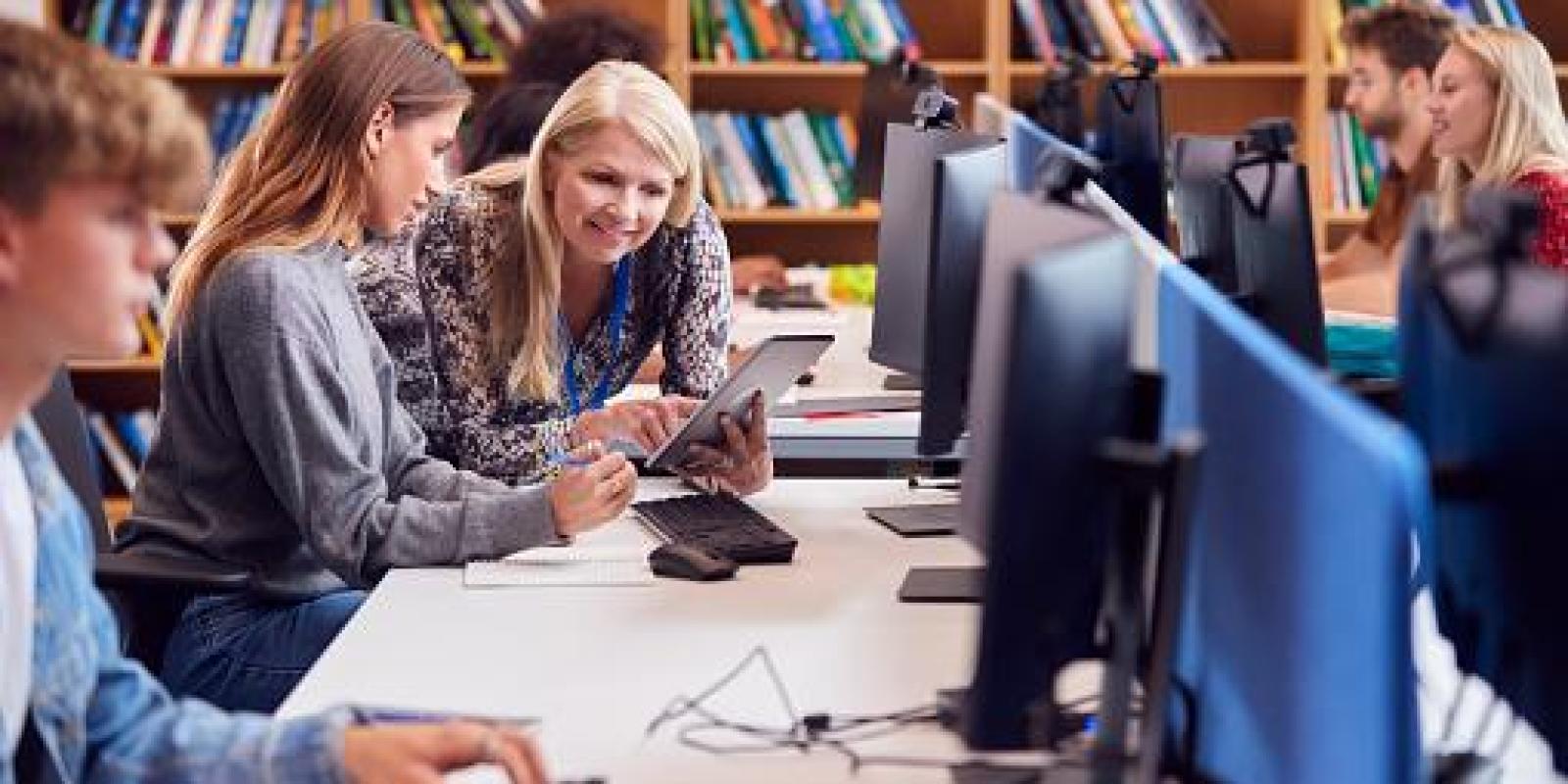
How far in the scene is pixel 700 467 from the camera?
295cm

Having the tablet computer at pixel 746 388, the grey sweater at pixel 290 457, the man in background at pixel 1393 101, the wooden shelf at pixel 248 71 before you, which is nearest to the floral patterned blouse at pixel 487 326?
the tablet computer at pixel 746 388

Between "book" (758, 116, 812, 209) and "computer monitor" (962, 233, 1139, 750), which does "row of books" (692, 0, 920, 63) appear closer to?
"book" (758, 116, 812, 209)

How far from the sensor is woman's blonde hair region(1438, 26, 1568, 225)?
4.23 meters

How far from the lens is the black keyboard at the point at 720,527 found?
8.52 feet

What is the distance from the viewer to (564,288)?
3.32 metres

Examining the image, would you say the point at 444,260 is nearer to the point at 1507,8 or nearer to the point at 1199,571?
the point at 1199,571

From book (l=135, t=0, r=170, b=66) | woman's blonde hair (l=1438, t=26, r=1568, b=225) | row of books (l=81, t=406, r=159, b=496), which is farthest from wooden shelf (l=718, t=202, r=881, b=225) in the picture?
woman's blonde hair (l=1438, t=26, r=1568, b=225)

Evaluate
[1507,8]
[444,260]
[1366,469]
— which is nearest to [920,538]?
[444,260]

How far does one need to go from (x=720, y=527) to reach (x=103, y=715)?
3.43ft

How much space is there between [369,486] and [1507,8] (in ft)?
12.7

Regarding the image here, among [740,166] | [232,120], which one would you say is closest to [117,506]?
[232,120]

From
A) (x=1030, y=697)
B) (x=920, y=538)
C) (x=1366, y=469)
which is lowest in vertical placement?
(x=920, y=538)

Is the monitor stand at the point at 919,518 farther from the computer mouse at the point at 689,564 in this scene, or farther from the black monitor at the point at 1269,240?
the black monitor at the point at 1269,240

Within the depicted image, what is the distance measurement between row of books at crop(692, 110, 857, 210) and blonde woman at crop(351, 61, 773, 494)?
7.37 feet
